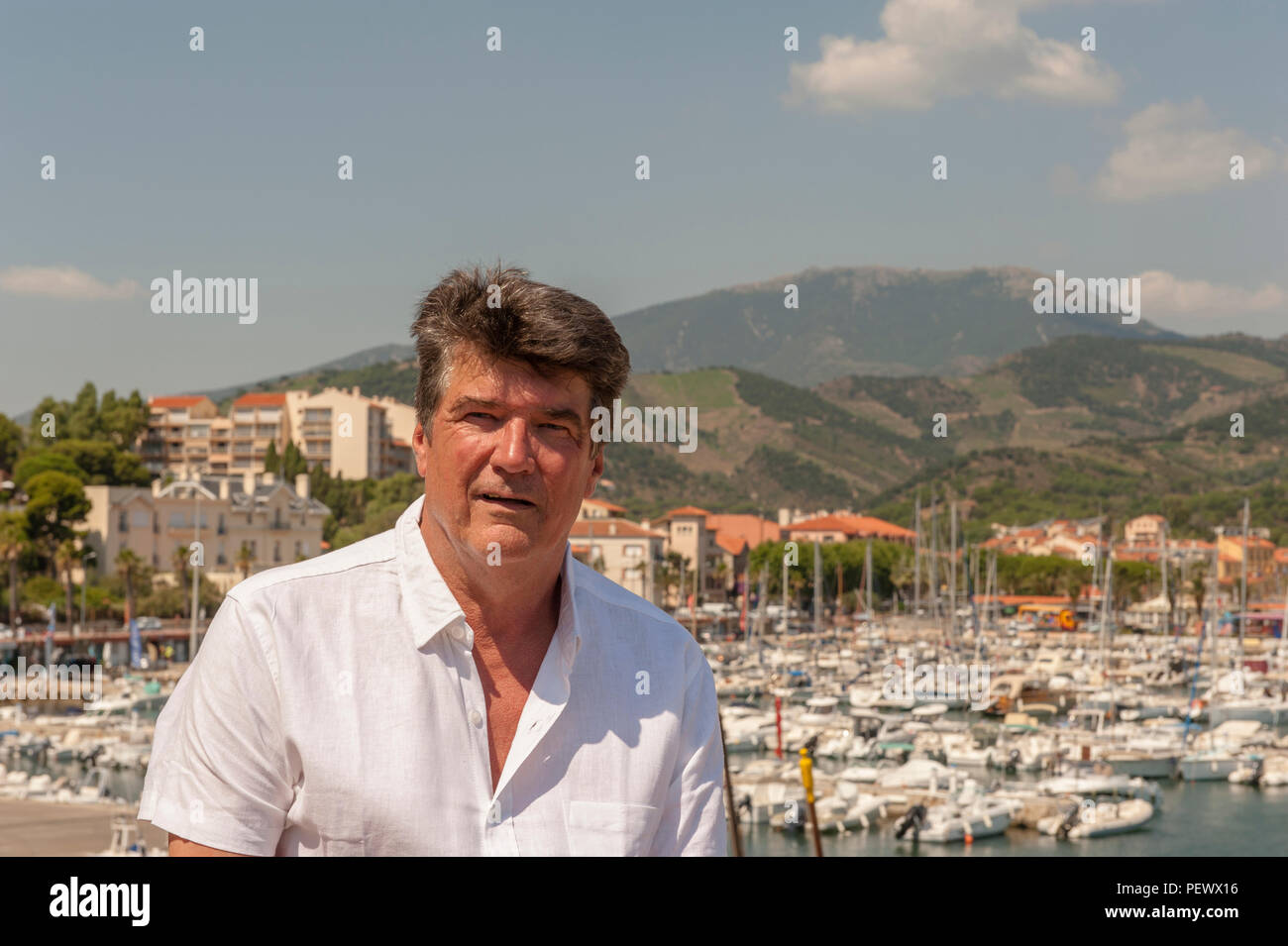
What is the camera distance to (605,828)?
1710mm

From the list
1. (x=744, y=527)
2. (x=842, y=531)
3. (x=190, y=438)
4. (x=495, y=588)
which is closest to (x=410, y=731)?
(x=495, y=588)

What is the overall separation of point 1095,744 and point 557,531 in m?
32.4

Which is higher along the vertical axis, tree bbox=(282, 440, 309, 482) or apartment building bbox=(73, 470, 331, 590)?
tree bbox=(282, 440, 309, 482)

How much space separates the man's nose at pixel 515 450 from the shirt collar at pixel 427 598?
149 mm

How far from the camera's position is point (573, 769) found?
1725 mm

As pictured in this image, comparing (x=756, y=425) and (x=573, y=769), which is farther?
(x=756, y=425)

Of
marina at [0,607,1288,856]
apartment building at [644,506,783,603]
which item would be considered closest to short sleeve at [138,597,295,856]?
marina at [0,607,1288,856]

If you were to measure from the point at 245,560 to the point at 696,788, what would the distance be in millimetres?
53006

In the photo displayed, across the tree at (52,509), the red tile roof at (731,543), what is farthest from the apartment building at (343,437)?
the tree at (52,509)

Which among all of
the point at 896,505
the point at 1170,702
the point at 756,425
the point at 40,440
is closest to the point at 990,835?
the point at 1170,702

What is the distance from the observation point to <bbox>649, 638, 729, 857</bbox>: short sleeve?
70.2 inches

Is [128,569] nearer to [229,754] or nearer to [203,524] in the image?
[203,524]

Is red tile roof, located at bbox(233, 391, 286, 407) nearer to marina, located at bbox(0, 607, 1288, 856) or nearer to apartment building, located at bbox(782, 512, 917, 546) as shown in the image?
apartment building, located at bbox(782, 512, 917, 546)
